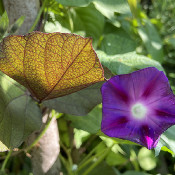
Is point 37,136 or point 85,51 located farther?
point 37,136

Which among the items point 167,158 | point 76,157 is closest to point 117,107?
point 76,157

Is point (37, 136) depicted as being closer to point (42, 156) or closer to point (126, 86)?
point (42, 156)

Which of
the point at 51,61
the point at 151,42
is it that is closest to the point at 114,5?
the point at 51,61

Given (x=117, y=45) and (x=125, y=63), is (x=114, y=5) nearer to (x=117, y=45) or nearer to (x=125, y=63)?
(x=125, y=63)

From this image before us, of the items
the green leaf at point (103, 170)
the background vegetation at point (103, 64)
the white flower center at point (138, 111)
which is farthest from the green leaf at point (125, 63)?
the green leaf at point (103, 170)

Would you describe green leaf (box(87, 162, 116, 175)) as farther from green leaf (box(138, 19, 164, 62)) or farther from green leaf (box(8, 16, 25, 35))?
green leaf (box(8, 16, 25, 35))

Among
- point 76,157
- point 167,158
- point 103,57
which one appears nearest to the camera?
point 103,57

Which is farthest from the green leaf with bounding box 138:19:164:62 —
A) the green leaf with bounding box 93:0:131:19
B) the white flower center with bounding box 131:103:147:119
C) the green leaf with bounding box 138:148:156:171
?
the white flower center with bounding box 131:103:147:119
